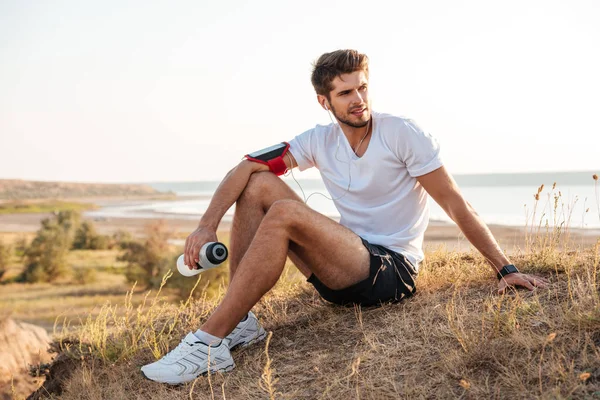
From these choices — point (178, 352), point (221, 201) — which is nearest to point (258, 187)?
point (221, 201)

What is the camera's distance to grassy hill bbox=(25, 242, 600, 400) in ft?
8.66

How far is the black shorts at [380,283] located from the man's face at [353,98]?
760 mm

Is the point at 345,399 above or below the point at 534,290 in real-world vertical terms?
below

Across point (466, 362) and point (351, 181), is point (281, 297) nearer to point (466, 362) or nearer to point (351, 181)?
point (351, 181)

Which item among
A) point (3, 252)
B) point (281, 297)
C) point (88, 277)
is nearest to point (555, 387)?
point (281, 297)

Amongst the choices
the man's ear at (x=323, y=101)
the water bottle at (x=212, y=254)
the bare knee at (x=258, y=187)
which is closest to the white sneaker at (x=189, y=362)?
the water bottle at (x=212, y=254)

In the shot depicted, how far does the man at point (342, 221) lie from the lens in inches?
130

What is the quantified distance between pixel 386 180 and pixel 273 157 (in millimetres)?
787

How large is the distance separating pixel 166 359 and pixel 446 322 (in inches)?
63.7

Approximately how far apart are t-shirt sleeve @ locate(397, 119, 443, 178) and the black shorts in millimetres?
522

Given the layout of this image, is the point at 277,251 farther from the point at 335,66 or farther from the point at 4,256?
the point at 4,256

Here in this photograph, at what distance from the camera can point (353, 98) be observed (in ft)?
12.1

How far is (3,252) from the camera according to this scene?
17953 millimetres

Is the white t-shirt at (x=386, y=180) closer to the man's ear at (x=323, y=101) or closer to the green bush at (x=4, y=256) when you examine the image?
the man's ear at (x=323, y=101)
